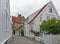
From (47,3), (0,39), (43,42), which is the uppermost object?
(47,3)

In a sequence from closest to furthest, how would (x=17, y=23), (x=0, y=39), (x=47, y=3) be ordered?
(x=0, y=39) < (x=47, y=3) < (x=17, y=23)

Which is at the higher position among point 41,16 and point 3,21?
point 41,16

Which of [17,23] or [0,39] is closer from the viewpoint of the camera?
[0,39]

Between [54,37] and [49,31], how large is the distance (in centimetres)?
854

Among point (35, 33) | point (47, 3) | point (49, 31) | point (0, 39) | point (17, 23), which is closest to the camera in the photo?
point (0, 39)

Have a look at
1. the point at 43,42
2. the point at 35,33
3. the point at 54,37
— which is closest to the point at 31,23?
the point at 35,33

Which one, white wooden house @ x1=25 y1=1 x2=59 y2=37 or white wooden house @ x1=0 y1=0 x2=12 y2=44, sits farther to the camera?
white wooden house @ x1=25 y1=1 x2=59 y2=37

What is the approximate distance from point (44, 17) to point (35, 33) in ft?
19.8

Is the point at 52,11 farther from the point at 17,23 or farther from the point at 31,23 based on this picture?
the point at 17,23

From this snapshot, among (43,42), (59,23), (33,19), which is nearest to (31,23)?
(33,19)

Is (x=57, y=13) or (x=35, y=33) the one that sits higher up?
(x=57, y=13)

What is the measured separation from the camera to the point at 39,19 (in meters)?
47.3

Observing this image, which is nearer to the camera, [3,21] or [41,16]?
[3,21]

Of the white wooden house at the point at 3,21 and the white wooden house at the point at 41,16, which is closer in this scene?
the white wooden house at the point at 3,21
